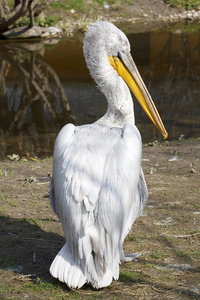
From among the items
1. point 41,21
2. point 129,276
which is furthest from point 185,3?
point 129,276

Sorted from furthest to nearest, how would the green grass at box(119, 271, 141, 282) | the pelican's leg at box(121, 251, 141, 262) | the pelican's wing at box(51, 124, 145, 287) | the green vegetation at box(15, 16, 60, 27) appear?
the green vegetation at box(15, 16, 60, 27) → the pelican's leg at box(121, 251, 141, 262) → the green grass at box(119, 271, 141, 282) → the pelican's wing at box(51, 124, 145, 287)

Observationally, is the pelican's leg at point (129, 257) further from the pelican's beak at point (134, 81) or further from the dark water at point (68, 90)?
the dark water at point (68, 90)

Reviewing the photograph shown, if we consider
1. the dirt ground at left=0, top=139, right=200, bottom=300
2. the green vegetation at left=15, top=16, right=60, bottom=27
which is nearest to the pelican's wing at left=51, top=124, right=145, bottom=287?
the dirt ground at left=0, top=139, right=200, bottom=300

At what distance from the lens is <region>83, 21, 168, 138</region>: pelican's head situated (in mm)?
3512

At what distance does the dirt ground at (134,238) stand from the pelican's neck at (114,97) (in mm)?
886

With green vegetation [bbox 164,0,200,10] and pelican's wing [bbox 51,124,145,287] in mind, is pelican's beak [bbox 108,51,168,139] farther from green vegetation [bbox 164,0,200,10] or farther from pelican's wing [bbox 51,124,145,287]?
green vegetation [bbox 164,0,200,10]

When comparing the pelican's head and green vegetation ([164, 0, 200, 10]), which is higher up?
green vegetation ([164, 0, 200, 10])

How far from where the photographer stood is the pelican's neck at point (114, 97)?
134 inches

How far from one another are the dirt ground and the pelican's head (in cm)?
75

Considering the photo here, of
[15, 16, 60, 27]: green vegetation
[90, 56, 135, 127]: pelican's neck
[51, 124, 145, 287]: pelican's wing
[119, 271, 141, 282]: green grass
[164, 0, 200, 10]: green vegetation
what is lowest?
[119, 271, 141, 282]: green grass

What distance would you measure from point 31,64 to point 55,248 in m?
9.11

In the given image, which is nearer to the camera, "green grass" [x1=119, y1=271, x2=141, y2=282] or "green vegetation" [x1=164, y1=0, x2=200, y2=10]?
"green grass" [x1=119, y1=271, x2=141, y2=282]

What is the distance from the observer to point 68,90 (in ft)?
31.8

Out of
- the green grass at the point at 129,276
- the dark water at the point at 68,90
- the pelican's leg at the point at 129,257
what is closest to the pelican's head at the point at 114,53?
the pelican's leg at the point at 129,257
